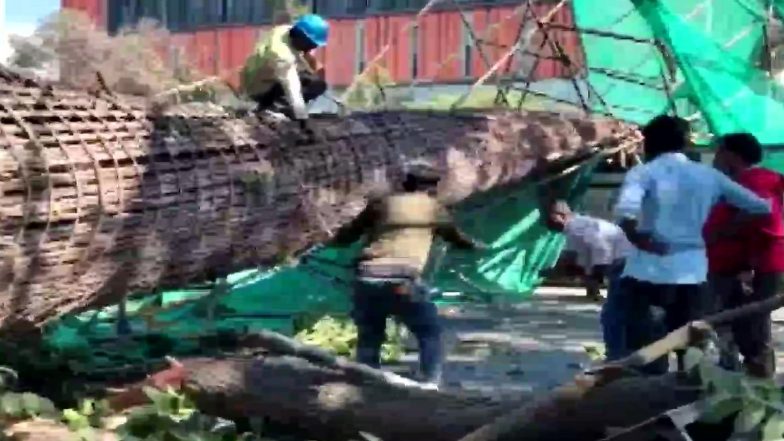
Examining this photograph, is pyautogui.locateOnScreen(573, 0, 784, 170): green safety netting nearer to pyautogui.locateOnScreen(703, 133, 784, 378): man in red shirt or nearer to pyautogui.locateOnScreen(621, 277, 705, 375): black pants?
pyautogui.locateOnScreen(703, 133, 784, 378): man in red shirt

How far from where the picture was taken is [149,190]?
6488mm

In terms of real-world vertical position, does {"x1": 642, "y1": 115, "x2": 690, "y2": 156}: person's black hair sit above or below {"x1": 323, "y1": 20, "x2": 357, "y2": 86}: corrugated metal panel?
above

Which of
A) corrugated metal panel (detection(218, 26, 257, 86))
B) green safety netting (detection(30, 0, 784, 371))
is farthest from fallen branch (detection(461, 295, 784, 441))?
corrugated metal panel (detection(218, 26, 257, 86))

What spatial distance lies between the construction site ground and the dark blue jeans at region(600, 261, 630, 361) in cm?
36

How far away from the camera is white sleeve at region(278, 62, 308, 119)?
9391 mm

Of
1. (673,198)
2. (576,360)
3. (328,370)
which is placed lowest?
(576,360)

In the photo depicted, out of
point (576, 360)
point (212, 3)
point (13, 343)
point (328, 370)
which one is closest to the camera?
point (328, 370)

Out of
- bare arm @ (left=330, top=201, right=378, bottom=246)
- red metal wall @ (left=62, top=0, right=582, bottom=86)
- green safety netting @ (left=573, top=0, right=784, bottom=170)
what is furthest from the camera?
red metal wall @ (left=62, top=0, right=582, bottom=86)

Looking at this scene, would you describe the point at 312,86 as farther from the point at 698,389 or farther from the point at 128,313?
the point at 698,389

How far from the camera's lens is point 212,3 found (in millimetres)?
33438

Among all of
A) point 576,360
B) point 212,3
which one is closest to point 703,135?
point 576,360

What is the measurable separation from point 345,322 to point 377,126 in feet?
5.10

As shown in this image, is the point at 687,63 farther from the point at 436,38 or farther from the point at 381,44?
the point at 381,44

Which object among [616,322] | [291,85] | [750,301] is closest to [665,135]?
[616,322]
